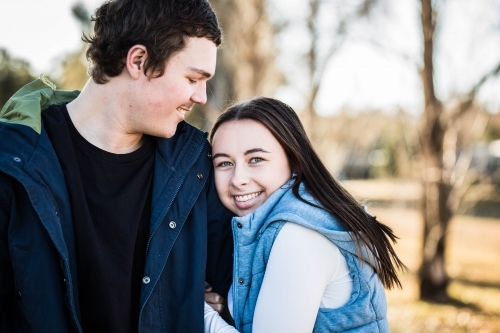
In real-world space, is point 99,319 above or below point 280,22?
below

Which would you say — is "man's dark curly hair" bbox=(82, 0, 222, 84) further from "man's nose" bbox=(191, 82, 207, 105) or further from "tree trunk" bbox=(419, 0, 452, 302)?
"tree trunk" bbox=(419, 0, 452, 302)

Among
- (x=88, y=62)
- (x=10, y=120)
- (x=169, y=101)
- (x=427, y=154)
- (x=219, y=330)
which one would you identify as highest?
(x=427, y=154)

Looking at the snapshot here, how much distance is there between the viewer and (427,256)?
28.2 feet

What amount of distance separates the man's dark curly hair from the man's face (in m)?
0.04

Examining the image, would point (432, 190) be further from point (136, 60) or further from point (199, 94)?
point (136, 60)

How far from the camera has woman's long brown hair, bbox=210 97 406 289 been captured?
8.04 feet

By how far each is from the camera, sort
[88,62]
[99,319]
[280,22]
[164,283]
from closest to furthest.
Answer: [99,319]
[164,283]
[88,62]
[280,22]

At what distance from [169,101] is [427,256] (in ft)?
23.8

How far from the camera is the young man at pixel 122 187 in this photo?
2.16 meters

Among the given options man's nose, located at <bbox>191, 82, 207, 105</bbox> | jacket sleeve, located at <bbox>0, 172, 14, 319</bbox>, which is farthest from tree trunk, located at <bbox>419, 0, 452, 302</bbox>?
jacket sleeve, located at <bbox>0, 172, 14, 319</bbox>

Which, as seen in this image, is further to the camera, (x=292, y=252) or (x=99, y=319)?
(x=99, y=319)

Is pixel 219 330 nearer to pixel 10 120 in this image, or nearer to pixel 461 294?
pixel 10 120

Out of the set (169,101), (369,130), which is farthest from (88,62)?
(369,130)

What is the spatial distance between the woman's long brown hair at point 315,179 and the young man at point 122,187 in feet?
1.02
